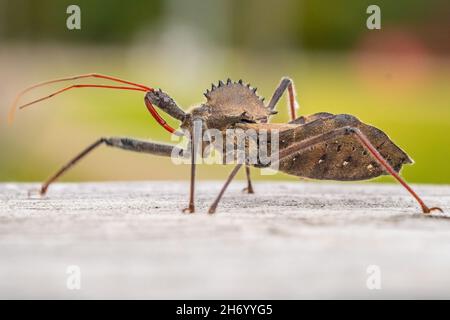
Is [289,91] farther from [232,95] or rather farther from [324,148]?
[324,148]

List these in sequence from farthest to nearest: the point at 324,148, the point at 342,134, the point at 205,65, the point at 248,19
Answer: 1. the point at 248,19
2. the point at 205,65
3. the point at 324,148
4. the point at 342,134

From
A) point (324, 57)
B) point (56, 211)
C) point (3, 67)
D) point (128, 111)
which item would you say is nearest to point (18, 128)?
point (128, 111)

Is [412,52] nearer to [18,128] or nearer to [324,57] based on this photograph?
[324,57]

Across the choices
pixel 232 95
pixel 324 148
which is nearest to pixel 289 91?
pixel 232 95

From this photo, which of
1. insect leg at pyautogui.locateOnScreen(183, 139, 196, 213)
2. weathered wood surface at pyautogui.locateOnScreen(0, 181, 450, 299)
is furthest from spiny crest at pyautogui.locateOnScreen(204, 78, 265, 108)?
weathered wood surface at pyautogui.locateOnScreen(0, 181, 450, 299)

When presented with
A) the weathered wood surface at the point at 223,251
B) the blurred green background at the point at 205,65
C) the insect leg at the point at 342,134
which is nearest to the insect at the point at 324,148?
the insect leg at the point at 342,134
